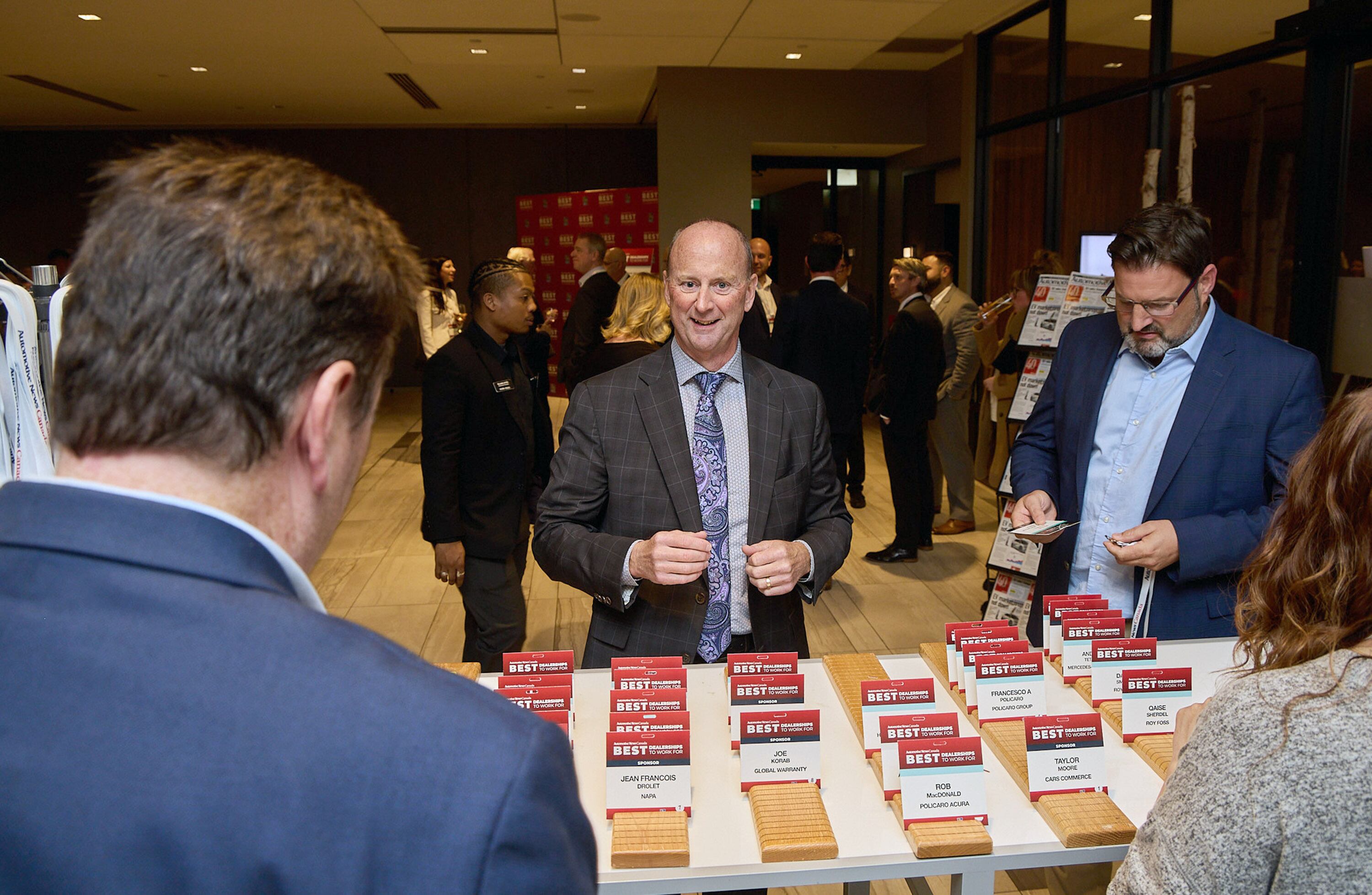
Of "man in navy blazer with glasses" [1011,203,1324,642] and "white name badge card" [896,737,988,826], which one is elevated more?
"man in navy blazer with glasses" [1011,203,1324,642]

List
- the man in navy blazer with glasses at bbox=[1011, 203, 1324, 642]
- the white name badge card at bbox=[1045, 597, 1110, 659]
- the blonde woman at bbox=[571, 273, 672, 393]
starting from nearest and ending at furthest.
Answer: the white name badge card at bbox=[1045, 597, 1110, 659]
the man in navy blazer with glasses at bbox=[1011, 203, 1324, 642]
the blonde woman at bbox=[571, 273, 672, 393]

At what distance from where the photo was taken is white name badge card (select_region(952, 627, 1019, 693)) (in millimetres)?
1701

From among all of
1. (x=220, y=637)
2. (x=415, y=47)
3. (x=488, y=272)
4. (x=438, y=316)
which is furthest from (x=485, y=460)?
(x=415, y=47)

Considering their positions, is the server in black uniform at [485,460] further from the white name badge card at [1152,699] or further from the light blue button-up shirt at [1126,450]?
the white name badge card at [1152,699]

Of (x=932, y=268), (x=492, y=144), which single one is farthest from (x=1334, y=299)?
(x=492, y=144)

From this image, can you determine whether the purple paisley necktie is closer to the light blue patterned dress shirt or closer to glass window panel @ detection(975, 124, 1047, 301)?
the light blue patterned dress shirt

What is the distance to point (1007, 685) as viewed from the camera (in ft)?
5.29

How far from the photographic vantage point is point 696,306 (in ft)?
6.59

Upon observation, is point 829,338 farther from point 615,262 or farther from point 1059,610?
point 1059,610

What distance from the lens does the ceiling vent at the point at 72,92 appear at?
9.31m

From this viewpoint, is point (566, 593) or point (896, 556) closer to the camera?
point (566, 593)

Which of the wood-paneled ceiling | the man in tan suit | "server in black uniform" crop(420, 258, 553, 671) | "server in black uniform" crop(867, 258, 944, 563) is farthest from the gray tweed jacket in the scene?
the wood-paneled ceiling

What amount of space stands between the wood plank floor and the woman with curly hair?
3107 millimetres

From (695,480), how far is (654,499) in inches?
3.7
